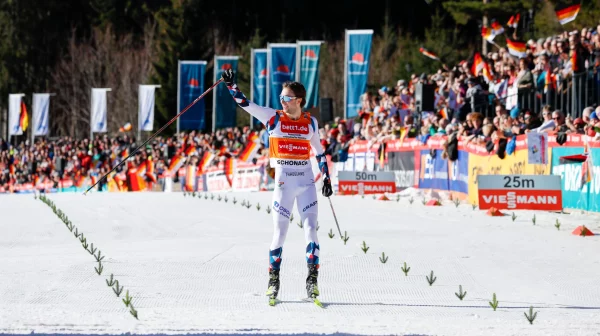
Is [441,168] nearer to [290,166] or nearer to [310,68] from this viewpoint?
[290,166]

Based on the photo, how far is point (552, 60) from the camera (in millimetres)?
22156

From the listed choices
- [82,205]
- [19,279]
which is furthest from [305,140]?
[82,205]

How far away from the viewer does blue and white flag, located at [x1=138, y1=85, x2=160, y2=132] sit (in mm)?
48969

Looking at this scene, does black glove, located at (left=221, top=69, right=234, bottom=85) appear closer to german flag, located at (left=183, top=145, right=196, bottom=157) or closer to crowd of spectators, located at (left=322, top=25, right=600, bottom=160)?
crowd of spectators, located at (left=322, top=25, right=600, bottom=160)

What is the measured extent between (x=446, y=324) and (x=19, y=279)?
452 centimetres

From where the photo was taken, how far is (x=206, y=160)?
37500mm

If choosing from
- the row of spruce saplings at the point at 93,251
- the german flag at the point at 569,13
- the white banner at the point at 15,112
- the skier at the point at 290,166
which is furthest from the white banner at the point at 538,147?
the white banner at the point at 15,112

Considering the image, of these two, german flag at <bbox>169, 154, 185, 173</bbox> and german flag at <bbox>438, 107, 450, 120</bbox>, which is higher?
german flag at <bbox>438, 107, 450, 120</bbox>

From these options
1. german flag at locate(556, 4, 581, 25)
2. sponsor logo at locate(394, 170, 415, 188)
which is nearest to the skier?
sponsor logo at locate(394, 170, 415, 188)

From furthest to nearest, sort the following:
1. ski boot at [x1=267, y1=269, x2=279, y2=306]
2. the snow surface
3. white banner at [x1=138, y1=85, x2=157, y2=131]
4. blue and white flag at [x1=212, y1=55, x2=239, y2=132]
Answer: white banner at [x1=138, y1=85, x2=157, y2=131]
blue and white flag at [x1=212, y1=55, x2=239, y2=132]
ski boot at [x1=267, y1=269, x2=279, y2=306]
the snow surface

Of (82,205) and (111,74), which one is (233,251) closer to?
(82,205)

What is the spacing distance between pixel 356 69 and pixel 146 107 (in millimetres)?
16968

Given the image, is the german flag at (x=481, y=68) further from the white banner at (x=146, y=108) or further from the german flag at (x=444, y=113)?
the white banner at (x=146, y=108)

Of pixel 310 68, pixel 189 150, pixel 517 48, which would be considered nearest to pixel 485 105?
pixel 517 48
